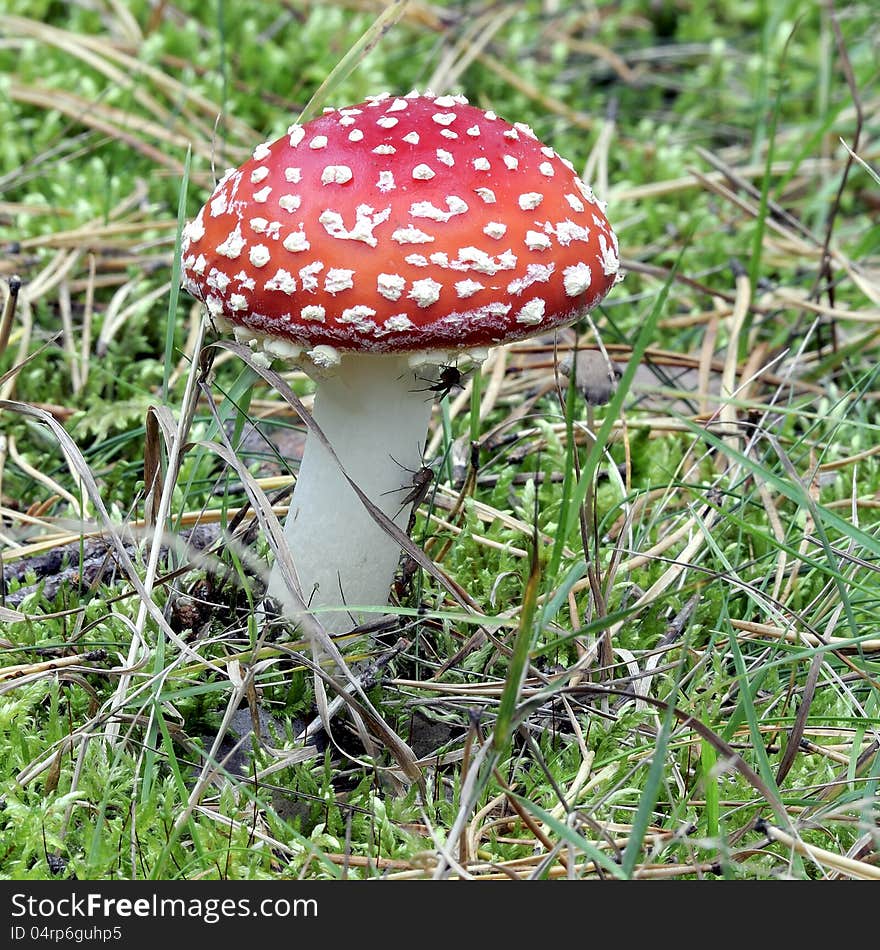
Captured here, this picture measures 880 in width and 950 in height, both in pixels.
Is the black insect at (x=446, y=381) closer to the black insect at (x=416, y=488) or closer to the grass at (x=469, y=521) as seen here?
the black insect at (x=416, y=488)

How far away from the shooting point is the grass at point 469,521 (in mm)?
1939

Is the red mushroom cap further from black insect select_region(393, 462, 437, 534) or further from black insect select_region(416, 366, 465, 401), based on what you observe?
black insect select_region(393, 462, 437, 534)

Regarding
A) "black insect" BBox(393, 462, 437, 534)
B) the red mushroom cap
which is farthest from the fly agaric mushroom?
"black insect" BBox(393, 462, 437, 534)

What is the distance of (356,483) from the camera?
2.38m

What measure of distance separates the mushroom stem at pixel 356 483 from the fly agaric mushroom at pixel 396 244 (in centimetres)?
3

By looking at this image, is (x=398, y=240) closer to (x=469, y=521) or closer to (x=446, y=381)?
(x=446, y=381)

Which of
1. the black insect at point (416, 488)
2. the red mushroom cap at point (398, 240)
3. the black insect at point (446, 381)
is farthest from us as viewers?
the black insect at point (416, 488)

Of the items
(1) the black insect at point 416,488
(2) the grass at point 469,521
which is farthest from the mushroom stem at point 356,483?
(2) the grass at point 469,521

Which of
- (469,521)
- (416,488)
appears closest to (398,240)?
(416,488)

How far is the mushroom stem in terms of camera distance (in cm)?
230

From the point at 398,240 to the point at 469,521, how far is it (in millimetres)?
1122

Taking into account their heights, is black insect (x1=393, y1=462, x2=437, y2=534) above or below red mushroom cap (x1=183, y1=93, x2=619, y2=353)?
below

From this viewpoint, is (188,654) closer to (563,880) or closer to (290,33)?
(563,880)

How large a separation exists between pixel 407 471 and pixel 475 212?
0.68 meters
